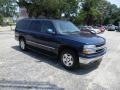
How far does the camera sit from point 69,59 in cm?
736

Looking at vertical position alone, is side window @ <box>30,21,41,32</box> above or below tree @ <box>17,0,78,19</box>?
below

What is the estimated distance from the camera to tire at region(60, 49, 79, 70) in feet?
23.5

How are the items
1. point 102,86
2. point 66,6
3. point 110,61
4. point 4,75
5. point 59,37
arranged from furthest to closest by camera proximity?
point 66,6, point 110,61, point 59,37, point 4,75, point 102,86

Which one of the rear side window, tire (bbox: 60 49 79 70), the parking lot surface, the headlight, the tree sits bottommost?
the parking lot surface

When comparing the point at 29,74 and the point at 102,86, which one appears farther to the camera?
the point at 29,74

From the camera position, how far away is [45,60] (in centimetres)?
878

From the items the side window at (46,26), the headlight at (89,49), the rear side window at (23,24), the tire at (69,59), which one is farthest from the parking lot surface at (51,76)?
the rear side window at (23,24)

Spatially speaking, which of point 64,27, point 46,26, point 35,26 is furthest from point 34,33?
point 64,27

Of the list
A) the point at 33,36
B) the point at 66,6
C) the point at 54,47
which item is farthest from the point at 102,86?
the point at 66,6

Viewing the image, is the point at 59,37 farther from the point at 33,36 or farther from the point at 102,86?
the point at 102,86

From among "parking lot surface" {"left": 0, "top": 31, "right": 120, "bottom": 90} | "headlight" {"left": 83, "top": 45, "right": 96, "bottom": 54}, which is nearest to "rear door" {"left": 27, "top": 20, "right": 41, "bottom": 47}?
"parking lot surface" {"left": 0, "top": 31, "right": 120, "bottom": 90}

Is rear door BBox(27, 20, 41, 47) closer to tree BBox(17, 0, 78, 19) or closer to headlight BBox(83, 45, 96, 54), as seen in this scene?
headlight BBox(83, 45, 96, 54)

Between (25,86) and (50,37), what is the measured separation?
9.92 feet

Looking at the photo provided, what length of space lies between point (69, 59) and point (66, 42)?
656 mm
